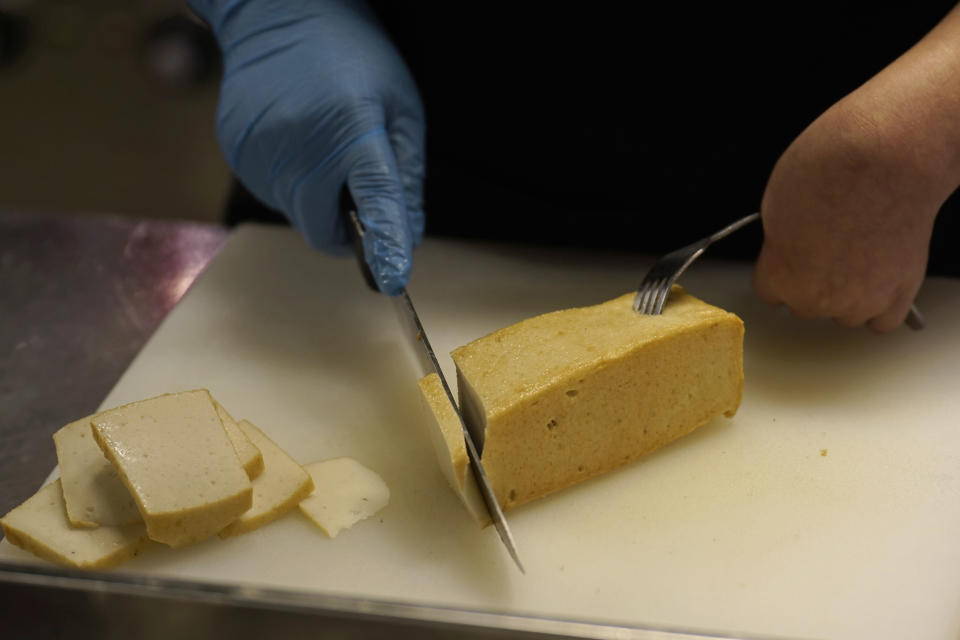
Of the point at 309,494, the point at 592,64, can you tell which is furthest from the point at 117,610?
the point at 592,64

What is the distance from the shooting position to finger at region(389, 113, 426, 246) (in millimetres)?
2006

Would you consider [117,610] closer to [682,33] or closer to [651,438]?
[651,438]

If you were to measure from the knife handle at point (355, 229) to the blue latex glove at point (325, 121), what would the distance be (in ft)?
0.05

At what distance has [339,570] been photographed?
55.4 inches

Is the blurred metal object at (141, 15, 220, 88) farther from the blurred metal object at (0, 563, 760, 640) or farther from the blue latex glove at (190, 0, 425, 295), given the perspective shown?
the blurred metal object at (0, 563, 760, 640)

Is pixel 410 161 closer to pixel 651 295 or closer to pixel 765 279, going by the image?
pixel 651 295

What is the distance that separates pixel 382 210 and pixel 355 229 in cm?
7

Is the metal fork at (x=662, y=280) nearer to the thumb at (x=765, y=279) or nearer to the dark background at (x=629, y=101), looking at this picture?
the thumb at (x=765, y=279)

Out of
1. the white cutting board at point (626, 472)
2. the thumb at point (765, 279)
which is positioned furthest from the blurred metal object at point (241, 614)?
the thumb at point (765, 279)

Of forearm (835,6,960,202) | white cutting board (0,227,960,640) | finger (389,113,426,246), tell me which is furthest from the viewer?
finger (389,113,426,246)

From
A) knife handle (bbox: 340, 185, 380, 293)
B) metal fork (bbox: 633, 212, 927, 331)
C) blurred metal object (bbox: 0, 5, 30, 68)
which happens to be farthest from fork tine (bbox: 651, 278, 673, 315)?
blurred metal object (bbox: 0, 5, 30, 68)

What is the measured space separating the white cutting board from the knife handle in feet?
0.54

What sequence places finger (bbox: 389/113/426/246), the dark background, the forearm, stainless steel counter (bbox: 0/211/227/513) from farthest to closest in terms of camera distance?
finger (bbox: 389/113/426/246) < the dark background < stainless steel counter (bbox: 0/211/227/513) < the forearm

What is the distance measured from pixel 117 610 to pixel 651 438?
95 centimetres
